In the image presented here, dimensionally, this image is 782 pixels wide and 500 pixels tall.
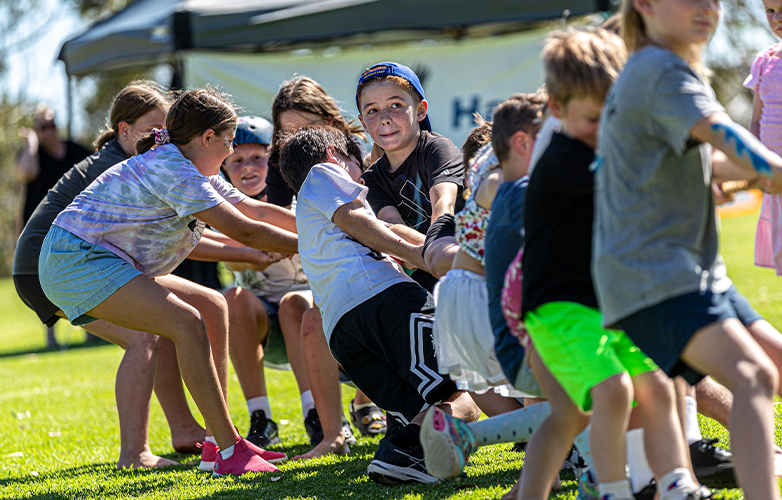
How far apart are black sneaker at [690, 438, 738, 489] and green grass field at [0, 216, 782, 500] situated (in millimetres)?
40

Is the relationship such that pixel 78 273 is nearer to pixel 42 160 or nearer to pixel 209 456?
pixel 209 456

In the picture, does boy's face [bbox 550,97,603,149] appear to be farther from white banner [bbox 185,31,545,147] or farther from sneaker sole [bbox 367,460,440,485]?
white banner [bbox 185,31,545,147]

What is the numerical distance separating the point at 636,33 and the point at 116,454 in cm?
370

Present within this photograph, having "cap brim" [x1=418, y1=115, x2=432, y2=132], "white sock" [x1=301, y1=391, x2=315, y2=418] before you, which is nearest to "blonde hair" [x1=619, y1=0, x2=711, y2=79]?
"cap brim" [x1=418, y1=115, x2=432, y2=132]

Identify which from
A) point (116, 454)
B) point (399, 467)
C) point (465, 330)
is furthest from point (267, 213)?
point (116, 454)

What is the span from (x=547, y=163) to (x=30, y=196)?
8901 millimetres

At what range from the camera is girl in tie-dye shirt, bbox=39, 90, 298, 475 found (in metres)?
3.56

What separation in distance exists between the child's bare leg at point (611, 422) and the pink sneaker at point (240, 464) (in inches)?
72.2

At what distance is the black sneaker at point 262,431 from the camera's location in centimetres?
441

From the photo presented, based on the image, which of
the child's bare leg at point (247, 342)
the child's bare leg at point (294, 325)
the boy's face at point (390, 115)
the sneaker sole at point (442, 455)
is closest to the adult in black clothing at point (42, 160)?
the child's bare leg at point (247, 342)

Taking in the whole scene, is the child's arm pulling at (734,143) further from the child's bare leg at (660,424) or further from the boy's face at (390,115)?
the boy's face at (390,115)

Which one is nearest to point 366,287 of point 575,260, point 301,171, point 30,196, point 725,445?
point 301,171

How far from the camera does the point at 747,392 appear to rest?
1.92 meters

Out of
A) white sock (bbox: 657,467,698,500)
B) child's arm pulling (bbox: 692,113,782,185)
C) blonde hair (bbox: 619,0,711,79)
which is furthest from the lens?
blonde hair (bbox: 619,0,711,79)
